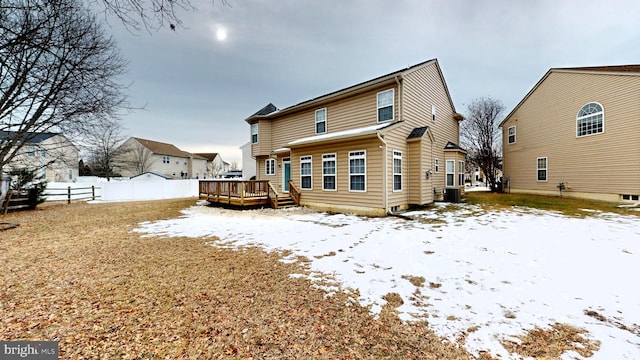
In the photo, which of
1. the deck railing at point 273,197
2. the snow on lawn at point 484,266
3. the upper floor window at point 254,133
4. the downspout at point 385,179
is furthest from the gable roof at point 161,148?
the downspout at point 385,179

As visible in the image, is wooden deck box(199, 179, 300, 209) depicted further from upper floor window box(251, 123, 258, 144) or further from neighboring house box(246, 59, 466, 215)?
upper floor window box(251, 123, 258, 144)

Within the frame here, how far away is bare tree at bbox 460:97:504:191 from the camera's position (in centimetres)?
2153

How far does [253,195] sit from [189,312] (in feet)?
30.6

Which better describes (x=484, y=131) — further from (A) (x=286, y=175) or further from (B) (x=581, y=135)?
(A) (x=286, y=175)

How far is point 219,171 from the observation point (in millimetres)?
53156

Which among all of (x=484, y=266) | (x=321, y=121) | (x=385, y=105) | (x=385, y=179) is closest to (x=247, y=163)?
(x=321, y=121)

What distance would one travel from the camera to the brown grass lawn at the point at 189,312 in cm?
218

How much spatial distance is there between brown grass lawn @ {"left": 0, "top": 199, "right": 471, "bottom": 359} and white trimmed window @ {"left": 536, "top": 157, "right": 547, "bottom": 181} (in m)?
18.3

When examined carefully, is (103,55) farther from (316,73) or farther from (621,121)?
(621,121)

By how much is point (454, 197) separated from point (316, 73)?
11808 mm

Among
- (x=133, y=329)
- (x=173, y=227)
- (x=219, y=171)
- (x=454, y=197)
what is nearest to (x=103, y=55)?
(x=173, y=227)

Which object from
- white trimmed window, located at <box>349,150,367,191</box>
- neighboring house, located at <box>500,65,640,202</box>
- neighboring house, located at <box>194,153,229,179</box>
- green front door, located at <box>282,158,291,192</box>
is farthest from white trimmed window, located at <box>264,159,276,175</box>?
neighboring house, located at <box>194,153,229,179</box>

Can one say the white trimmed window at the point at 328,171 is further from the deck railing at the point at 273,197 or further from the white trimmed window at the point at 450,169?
the white trimmed window at the point at 450,169

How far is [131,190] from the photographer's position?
1791 cm
